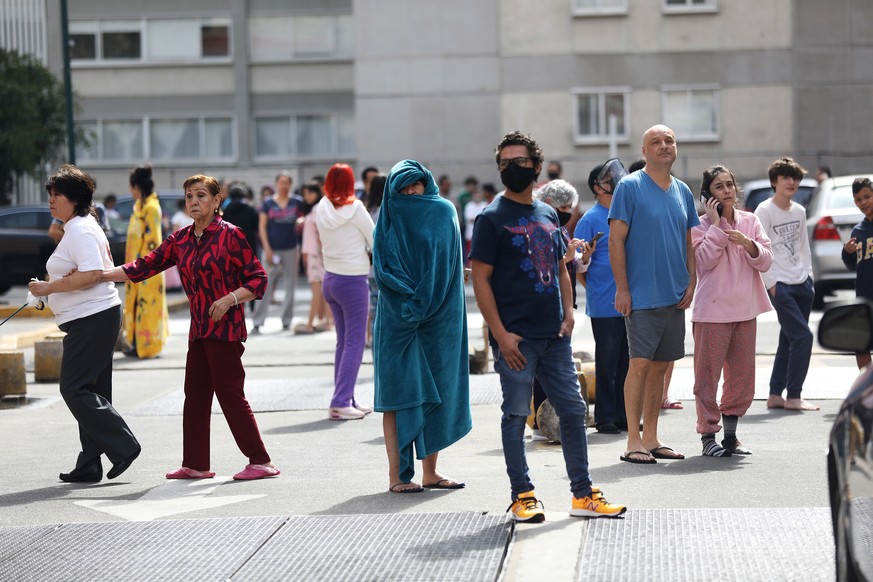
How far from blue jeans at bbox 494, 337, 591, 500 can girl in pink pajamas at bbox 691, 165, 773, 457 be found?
2.06 m

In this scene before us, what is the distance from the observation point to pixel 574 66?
111 feet

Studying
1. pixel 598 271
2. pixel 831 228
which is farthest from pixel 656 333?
pixel 831 228

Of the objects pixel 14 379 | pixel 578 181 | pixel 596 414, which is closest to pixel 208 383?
pixel 596 414

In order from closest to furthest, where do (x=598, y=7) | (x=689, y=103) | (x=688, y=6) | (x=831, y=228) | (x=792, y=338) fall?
(x=792, y=338), (x=831, y=228), (x=688, y=6), (x=598, y=7), (x=689, y=103)

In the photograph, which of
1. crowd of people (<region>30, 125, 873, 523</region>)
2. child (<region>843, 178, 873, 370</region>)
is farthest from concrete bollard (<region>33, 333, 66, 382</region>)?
child (<region>843, 178, 873, 370</region>)

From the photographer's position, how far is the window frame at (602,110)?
111ft

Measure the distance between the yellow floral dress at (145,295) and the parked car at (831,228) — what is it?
Answer: 26.4ft

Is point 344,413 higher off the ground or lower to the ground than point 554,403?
lower

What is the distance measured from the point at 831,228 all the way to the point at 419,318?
1136 centimetres

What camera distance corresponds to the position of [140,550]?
6.46 m

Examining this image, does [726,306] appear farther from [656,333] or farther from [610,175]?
[610,175]

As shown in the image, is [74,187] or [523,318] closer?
[523,318]

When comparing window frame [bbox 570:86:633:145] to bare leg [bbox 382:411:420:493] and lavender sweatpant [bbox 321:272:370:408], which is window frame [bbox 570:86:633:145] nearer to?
lavender sweatpant [bbox 321:272:370:408]

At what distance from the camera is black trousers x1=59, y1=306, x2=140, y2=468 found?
27.5 feet
